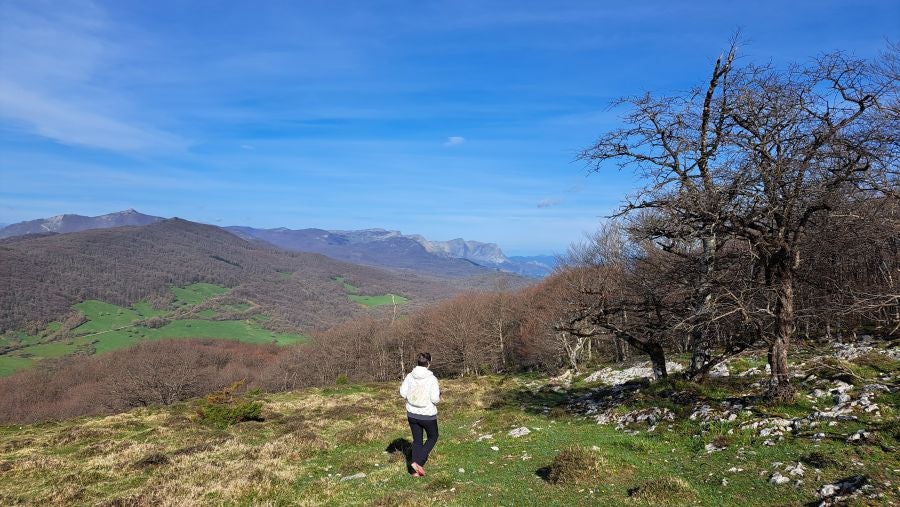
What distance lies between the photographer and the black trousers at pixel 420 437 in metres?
11.5

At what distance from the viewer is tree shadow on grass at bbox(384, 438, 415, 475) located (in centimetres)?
1251

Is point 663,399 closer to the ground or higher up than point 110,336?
higher up

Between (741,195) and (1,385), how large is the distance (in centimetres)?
15507

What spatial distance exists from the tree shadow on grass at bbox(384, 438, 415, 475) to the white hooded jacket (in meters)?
2.06

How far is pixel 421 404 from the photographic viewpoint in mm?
11320

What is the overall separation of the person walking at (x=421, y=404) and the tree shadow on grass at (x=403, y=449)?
2.73 ft

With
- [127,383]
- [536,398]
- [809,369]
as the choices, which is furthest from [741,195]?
[127,383]

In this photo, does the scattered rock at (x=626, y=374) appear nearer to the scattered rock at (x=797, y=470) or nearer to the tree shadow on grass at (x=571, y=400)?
the tree shadow on grass at (x=571, y=400)

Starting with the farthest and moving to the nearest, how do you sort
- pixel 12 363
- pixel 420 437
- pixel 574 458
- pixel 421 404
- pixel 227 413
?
pixel 12 363, pixel 227 413, pixel 420 437, pixel 421 404, pixel 574 458

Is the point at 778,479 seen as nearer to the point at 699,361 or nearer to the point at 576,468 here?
the point at 576,468

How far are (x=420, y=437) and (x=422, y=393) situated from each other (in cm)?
130

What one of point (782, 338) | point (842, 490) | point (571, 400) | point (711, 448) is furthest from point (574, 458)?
point (571, 400)

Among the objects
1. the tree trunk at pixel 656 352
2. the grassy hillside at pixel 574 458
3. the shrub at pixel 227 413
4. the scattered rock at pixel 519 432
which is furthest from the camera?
the shrub at pixel 227 413

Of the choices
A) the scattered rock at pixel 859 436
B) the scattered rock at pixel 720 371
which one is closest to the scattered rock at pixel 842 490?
the scattered rock at pixel 859 436
